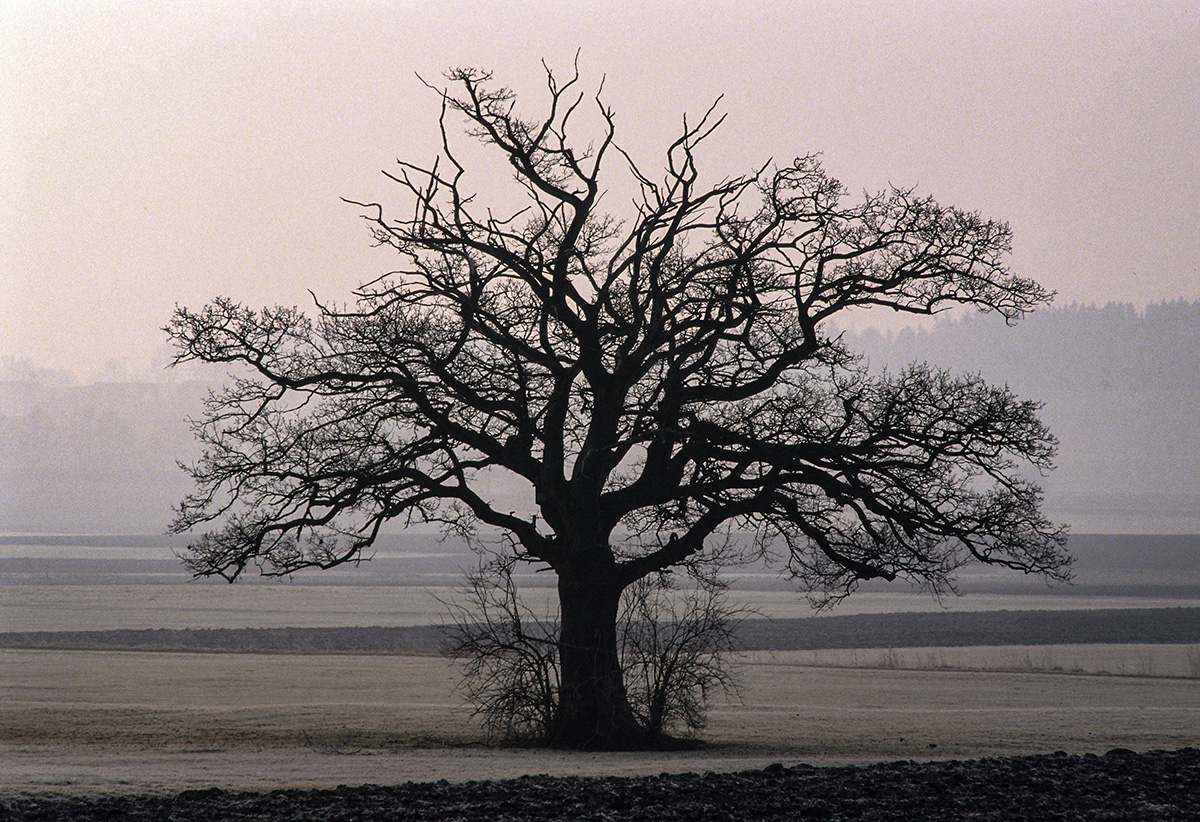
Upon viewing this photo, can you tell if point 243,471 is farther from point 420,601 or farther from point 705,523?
point 420,601

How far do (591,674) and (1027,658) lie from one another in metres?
28.4

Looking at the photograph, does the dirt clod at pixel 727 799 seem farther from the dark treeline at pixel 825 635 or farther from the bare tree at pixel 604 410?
the dark treeline at pixel 825 635

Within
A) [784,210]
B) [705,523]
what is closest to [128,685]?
[705,523]

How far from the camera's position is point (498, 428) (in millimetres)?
22375

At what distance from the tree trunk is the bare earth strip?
4.04 ft

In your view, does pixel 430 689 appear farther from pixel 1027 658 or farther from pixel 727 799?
pixel 1027 658

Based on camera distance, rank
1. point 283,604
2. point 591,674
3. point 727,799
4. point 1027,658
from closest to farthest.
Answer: point 727,799 → point 591,674 → point 1027,658 → point 283,604

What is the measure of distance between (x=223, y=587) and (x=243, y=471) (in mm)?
60908

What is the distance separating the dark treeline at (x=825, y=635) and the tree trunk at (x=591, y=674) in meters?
22.3

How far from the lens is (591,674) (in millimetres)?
20094

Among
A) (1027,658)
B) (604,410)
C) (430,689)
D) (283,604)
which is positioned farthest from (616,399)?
(283,604)

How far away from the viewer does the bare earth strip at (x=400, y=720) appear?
16.8 meters

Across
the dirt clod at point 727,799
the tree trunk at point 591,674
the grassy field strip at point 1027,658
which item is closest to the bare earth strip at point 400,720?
the grassy field strip at point 1027,658

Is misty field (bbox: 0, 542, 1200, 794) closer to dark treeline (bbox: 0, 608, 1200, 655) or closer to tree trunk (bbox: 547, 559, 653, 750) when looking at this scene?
dark treeline (bbox: 0, 608, 1200, 655)
